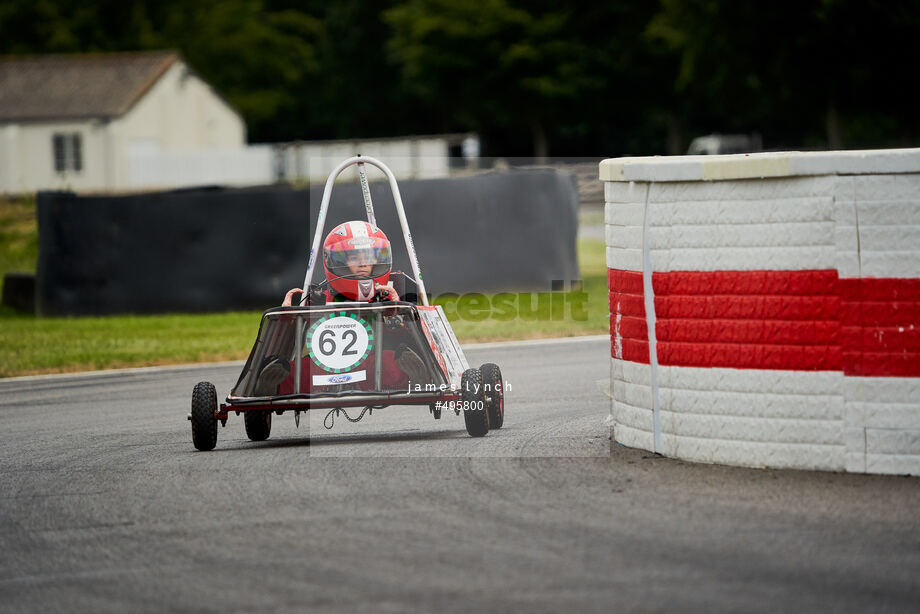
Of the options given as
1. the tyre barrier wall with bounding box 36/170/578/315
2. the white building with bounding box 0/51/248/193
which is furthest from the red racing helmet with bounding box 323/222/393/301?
the white building with bounding box 0/51/248/193

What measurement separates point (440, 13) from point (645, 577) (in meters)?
63.3

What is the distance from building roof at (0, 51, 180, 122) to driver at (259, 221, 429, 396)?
47631mm

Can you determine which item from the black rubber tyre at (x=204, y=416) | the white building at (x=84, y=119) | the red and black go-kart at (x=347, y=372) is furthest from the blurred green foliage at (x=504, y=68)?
the black rubber tyre at (x=204, y=416)

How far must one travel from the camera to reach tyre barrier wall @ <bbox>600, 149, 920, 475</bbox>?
7285 mm

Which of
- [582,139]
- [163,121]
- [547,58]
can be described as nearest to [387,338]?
[163,121]

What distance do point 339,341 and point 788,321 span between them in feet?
9.30

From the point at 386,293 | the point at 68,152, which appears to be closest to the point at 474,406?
the point at 386,293

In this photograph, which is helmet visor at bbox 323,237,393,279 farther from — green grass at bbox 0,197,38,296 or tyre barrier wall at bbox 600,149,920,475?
green grass at bbox 0,197,38,296

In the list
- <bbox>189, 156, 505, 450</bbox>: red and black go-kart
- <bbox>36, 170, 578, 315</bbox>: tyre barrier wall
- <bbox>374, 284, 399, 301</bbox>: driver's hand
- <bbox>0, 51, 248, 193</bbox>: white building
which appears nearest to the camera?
<bbox>189, 156, 505, 450</bbox>: red and black go-kart

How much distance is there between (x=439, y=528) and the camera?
6352 millimetres

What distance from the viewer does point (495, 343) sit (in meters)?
15.9

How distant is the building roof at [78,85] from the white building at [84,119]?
0.12 feet

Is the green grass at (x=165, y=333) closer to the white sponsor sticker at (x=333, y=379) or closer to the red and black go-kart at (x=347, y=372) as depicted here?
the red and black go-kart at (x=347, y=372)

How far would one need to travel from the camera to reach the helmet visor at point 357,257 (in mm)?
9375
